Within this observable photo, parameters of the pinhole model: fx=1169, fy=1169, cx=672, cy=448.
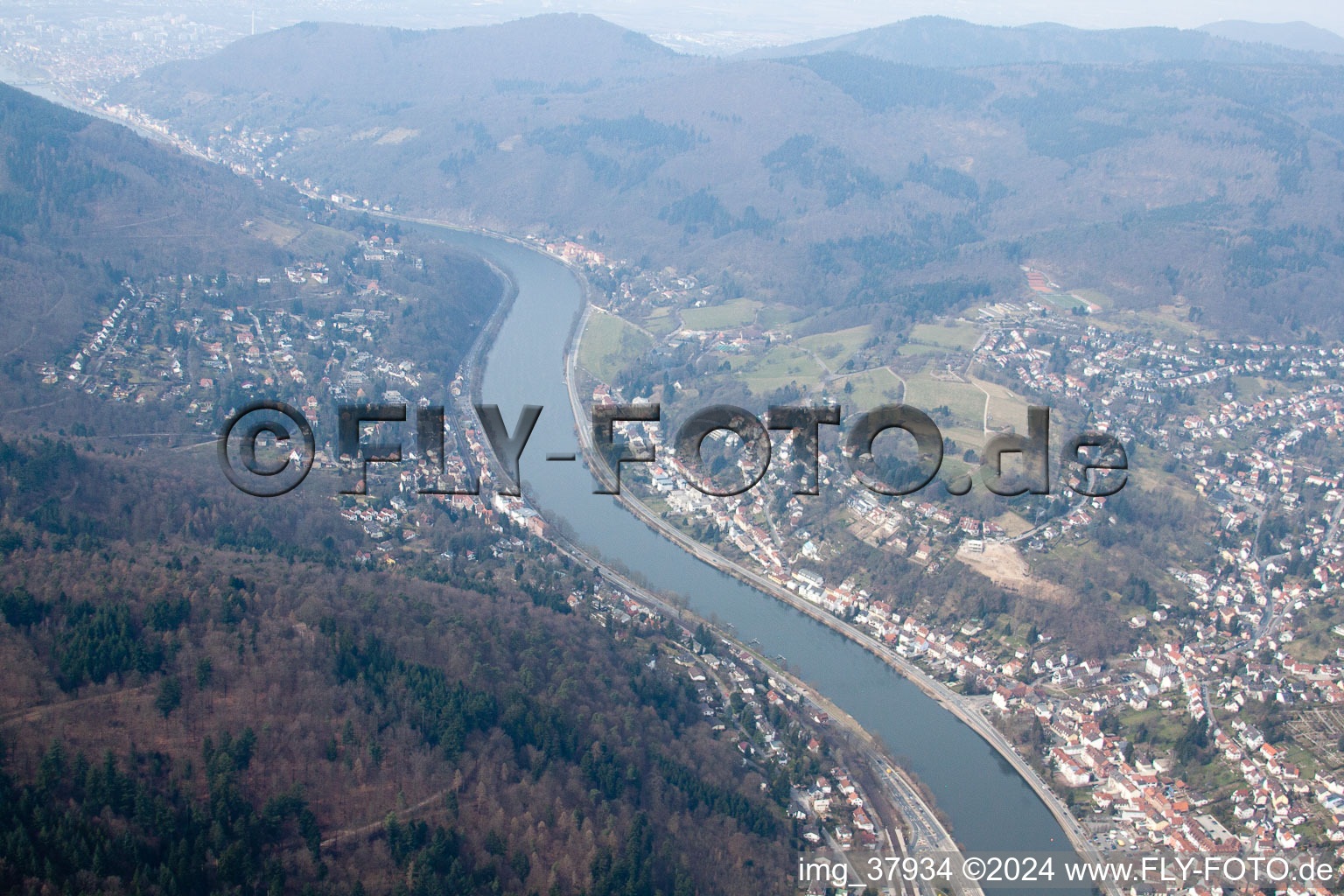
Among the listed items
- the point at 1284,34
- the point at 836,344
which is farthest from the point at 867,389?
the point at 1284,34

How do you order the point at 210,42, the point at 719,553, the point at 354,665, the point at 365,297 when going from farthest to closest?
the point at 210,42, the point at 365,297, the point at 719,553, the point at 354,665

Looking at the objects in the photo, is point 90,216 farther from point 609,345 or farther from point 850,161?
point 850,161

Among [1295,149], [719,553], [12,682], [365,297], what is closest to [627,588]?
[719,553]

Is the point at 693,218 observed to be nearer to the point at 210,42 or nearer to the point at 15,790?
the point at 15,790

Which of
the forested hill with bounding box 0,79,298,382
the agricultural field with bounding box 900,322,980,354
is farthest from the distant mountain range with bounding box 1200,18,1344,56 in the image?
the forested hill with bounding box 0,79,298,382

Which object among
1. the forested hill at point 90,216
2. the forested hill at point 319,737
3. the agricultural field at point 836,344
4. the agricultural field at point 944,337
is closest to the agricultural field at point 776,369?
the agricultural field at point 836,344

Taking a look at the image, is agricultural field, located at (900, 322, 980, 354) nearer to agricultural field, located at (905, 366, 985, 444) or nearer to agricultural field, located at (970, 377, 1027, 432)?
agricultural field, located at (905, 366, 985, 444)

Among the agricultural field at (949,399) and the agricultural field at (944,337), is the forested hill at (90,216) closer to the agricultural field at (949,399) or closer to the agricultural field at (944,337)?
the agricultural field at (944,337)
